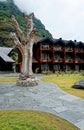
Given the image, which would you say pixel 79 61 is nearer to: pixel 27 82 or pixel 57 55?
pixel 57 55

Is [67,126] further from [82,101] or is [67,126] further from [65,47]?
[65,47]

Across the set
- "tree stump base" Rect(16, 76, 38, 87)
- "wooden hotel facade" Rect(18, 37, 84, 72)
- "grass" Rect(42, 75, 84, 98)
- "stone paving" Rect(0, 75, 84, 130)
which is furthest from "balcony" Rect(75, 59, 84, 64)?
"stone paving" Rect(0, 75, 84, 130)

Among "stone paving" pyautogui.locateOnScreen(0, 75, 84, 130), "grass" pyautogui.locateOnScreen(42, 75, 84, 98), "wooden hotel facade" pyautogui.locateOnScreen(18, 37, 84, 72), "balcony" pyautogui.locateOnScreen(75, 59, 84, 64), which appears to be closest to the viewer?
"stone paving" pyautogui.locateOnScreen(0, 75, 84, 130)

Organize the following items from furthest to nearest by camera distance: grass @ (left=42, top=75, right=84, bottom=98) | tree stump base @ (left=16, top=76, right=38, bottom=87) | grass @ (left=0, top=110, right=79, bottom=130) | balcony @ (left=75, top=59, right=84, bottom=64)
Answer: balcony @ (left=75, top=59, right=84, bottom=64) → tree stump base @ (left=16, top=76, right=38, bottom=87) → grass @ (left=42, top=75, right=84, bottom=98) → grass @ (left=0, top=110, right=79, bottom=130)

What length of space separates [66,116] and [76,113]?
2.41ft

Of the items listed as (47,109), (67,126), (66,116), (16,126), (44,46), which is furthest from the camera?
(44,46)

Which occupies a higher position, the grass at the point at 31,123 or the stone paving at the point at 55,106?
the grass at the point at 31,123

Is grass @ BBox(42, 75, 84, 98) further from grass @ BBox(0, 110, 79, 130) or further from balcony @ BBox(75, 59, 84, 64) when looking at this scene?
balcony @ BBox(75, 59, 84, 64)

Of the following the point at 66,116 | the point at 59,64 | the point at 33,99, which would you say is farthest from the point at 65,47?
the point at 66,116

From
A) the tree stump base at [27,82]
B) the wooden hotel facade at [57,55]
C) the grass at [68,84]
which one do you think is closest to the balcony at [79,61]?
the wooden hotel facade at [57,55]

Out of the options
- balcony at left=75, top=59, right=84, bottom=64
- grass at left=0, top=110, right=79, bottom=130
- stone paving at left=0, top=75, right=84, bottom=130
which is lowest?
stone paving at left=0, top=75, right=84, bottom=130

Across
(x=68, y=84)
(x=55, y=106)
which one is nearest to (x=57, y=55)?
(x=68, y=84)

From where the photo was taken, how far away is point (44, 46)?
54.2m

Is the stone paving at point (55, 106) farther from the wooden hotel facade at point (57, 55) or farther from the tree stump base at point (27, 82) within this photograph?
the wooden hotel facade at point (57, 55)
